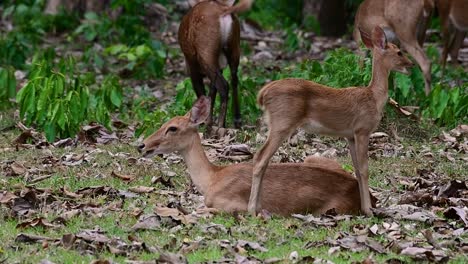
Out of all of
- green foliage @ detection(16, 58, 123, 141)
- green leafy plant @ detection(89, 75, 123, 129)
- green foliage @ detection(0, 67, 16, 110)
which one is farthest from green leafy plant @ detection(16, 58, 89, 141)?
green foliage @ detection(0, 67, 16, 110)

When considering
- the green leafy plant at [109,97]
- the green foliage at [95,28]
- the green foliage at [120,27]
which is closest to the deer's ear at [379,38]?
the green leafy plant at [109,97]

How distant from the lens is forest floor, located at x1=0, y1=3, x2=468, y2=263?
22.5 feet

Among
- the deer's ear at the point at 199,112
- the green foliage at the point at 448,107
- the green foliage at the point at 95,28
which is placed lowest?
the green foliage at the point at 95,28

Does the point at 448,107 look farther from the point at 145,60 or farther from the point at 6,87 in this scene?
the point at 145,60

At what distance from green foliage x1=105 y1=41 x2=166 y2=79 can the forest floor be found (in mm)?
3895

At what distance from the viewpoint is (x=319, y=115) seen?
7941 mm

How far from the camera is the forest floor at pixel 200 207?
6.86m

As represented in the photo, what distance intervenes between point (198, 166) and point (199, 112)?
15.9 inches

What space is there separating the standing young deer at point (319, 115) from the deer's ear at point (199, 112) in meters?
0.60

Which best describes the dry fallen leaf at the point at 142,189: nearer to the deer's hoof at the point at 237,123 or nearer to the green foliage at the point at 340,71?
the green foliage at the point at 340,71

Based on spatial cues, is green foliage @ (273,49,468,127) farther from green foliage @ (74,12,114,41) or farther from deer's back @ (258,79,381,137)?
green foliage @ (74,12,114,41)

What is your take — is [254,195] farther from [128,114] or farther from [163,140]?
[128,114]

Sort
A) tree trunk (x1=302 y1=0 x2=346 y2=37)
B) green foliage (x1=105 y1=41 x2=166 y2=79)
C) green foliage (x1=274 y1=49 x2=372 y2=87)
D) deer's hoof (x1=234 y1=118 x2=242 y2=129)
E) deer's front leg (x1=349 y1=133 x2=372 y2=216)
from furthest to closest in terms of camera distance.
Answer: tree trunk (x1=302 y1=0 x2=346 y2=37) < green foliage (x1=105 y1=41 x2=166 y2=79) < deer's hoof (x1=234 y1=118 x2=242 y2=129) < green foliage (x1=274 y1=49 x2=372 y2=87) < deer's front leg (x1=349 y1=133 x2=372 y2=216)

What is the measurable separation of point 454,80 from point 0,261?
9.69 meters
